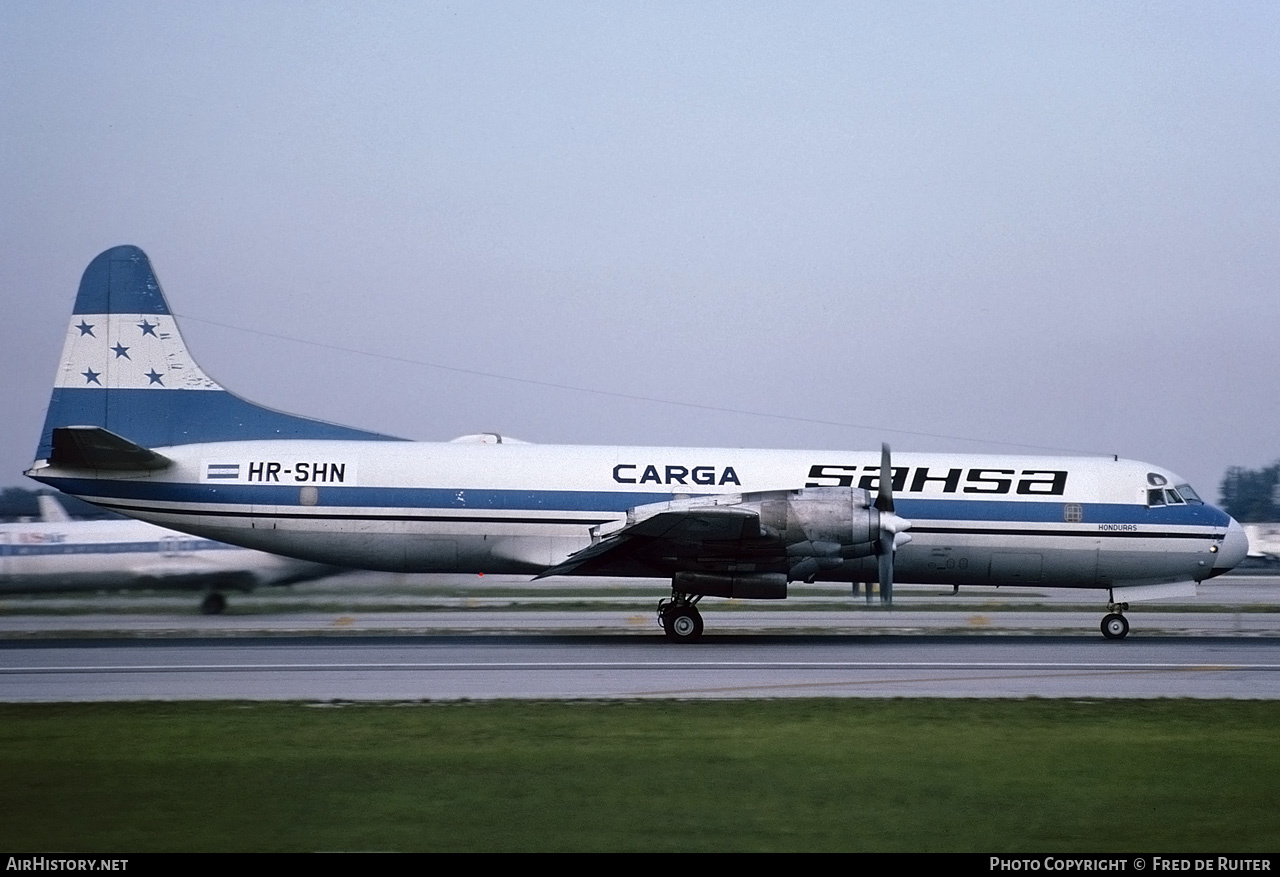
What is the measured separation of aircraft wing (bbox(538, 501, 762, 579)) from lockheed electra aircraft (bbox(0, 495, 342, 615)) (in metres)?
9.21

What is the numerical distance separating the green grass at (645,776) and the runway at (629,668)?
117 cm

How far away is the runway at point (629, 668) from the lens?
16516 millimetres

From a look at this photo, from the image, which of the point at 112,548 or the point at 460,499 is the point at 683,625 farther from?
the point at 112,548

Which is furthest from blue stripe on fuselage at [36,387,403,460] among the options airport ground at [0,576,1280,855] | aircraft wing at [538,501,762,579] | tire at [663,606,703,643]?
tire at [663,606,703,643]

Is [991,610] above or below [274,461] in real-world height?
below

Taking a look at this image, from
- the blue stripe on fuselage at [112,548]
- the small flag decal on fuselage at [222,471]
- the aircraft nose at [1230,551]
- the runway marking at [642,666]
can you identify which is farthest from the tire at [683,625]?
the blue stripe on fuselage at [112,548]

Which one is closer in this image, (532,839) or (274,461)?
(532,839)

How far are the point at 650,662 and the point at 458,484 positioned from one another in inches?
233

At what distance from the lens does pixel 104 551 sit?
28859 millimetres

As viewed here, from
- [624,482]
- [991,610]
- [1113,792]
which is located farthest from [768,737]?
[991,610]

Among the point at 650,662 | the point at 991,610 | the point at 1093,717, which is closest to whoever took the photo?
the point at 1093,717

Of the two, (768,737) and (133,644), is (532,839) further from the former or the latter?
(133,644)

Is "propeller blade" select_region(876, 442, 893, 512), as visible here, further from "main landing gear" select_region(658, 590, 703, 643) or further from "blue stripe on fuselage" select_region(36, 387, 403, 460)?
"blue stripe on fuselage" select_region(36, 387, 403, 460)

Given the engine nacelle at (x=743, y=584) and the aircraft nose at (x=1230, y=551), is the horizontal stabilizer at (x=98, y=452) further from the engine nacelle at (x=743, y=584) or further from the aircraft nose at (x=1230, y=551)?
the aircraft nose at (x=1230, y=551)
